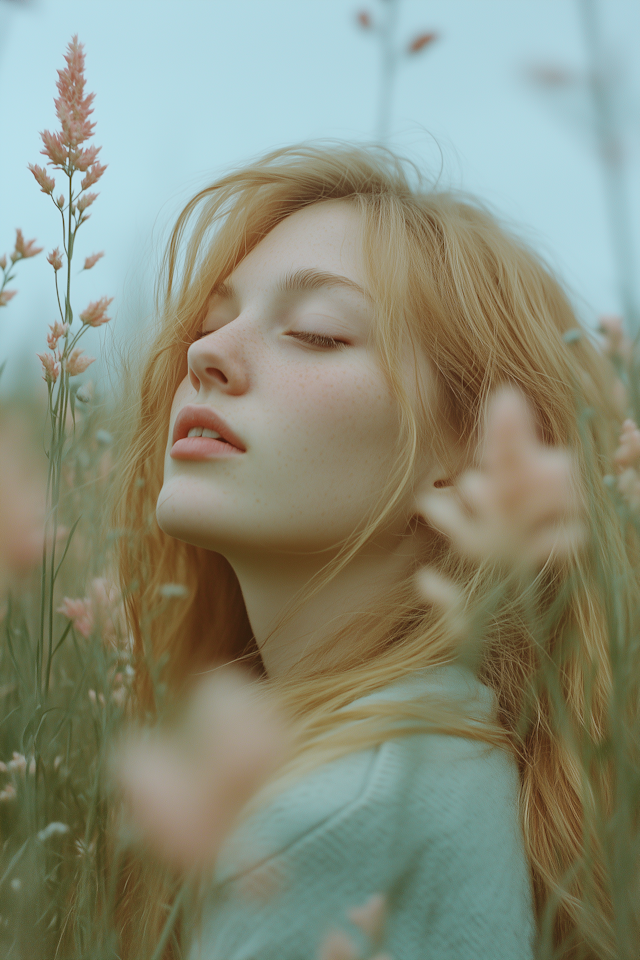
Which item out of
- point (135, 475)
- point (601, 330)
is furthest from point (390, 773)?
point (135, 475)

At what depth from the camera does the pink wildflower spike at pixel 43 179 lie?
828mm

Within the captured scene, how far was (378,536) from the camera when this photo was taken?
1048mm

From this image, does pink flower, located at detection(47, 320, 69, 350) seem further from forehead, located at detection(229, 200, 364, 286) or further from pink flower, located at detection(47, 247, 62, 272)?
forehead, located at detection(229, 200, 364, 286)

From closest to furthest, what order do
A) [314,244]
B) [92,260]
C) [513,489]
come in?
[513,489], [92,260], [314,244]

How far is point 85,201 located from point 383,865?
77 cm

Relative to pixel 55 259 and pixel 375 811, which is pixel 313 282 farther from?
pixel 375 811

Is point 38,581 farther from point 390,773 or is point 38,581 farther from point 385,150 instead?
point 385,150

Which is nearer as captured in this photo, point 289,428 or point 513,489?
point 513,489

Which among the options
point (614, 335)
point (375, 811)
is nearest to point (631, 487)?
point (614, 335)

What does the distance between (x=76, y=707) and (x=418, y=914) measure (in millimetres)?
491

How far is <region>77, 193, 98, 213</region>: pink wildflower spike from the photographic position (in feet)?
2.73

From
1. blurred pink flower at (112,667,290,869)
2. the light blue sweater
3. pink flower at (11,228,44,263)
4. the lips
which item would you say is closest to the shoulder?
the light blue sweater

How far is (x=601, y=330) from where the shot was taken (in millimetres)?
776

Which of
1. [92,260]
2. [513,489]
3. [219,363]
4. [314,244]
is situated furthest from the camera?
[314,244]
